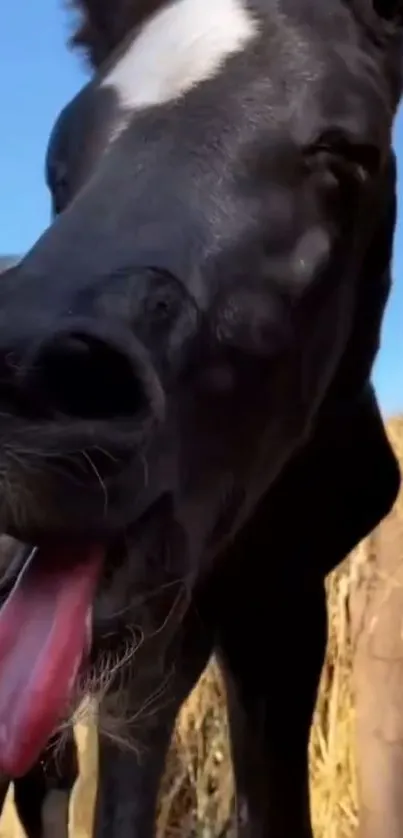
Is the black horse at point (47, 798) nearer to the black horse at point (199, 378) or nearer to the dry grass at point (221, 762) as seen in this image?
the dry grass at point (221, 762)

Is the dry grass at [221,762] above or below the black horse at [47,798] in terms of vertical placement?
below

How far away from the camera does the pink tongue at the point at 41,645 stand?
2.61 ft

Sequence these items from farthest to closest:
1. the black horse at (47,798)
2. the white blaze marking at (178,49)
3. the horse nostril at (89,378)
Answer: the black horse at (47,798), the white blaze marking at (178,49), the horse nostril at (89,378)

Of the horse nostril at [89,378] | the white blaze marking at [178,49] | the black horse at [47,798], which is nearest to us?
the horse nostril at [89,378]

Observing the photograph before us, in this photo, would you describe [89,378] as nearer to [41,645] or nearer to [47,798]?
[41,645]

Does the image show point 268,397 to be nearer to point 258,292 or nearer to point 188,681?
point 258,292

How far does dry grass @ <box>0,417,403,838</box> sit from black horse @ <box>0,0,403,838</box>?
88cm

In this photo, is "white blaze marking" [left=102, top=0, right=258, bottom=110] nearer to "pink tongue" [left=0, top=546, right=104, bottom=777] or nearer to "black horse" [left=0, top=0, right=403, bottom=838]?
"black horse" [left=0, top=0, right=403, bottom=838]

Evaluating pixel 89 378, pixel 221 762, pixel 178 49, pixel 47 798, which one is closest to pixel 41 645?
pixel 89 378

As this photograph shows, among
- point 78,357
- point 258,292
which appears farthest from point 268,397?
point 78,357

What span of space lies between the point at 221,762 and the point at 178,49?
7.09ft

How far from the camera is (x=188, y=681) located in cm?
155

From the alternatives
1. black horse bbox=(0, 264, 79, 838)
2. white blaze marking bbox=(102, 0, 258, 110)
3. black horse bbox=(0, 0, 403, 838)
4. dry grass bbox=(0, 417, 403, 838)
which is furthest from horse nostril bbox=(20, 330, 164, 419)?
black horse bbox=(0, 264, 79, 838)

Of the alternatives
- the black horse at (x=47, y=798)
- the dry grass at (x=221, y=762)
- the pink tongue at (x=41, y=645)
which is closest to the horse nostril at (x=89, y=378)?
the pink tongue at (x=41, y=645)
